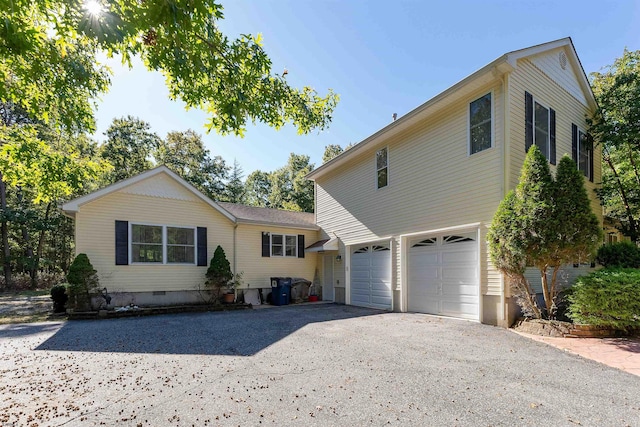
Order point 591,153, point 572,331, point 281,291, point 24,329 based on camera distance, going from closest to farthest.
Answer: point 572,331
point 24,329
point 591,153
point 281,291

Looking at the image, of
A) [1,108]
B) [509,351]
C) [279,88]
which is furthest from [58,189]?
[1,108]

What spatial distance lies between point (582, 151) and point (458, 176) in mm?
5124

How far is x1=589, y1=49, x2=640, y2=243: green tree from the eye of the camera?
9.59 metres

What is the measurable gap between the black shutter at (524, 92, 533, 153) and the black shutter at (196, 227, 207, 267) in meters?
10.4

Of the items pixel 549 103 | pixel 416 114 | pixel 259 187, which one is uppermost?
pixel 259 187

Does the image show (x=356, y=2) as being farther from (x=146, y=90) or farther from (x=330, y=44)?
(x=146, y=90)

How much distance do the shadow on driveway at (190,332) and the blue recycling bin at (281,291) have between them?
215 centimetres

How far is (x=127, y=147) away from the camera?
24562mm

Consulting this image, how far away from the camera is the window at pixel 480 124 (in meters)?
7.87

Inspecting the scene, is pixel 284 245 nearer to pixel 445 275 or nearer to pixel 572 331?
pixel 445 275

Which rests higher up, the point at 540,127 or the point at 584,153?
the point at 540,127

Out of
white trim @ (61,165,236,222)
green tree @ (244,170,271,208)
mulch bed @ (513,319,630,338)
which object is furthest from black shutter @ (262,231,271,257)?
green tree @ (244,170,271,208)

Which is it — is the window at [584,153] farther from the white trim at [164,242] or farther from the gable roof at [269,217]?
the white trim at [164,242]

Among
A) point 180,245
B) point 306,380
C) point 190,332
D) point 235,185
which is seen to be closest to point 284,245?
point 180,245
